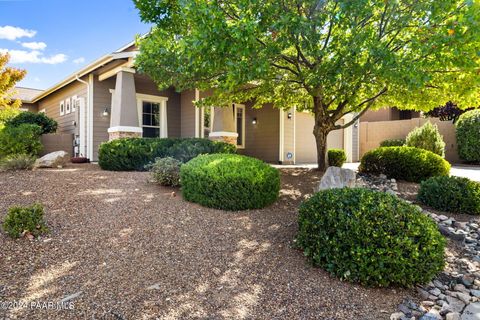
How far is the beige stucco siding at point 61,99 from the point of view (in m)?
11.6

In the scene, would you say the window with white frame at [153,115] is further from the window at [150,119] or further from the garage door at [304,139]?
the garage door at [304,139]

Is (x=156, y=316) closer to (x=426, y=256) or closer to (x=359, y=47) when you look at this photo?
(x=426, y=256)

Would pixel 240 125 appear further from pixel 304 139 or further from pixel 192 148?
pixel 192 148

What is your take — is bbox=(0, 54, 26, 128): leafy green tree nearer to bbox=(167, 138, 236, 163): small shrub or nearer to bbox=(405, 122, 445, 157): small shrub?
bbox=(167, 138, 236, 163): small shrub

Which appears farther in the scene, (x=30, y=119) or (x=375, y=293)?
(x=30, y=119)

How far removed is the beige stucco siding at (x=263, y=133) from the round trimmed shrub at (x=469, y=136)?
27.6 feet

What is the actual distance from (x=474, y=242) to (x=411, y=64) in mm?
2673

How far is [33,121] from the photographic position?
→ 1177 centimetres

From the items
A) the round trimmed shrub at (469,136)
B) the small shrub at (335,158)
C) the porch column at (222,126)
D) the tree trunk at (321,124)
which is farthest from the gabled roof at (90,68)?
the round trimmed shrub at (469,136)

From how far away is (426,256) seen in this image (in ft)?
9.78

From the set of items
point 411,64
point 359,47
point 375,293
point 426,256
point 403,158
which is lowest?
point 375,293

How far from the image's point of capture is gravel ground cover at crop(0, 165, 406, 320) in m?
2.53

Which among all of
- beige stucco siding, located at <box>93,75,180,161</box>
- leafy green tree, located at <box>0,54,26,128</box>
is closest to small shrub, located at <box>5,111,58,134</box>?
leafy green tree, located at <box>0,54,26,128</box>

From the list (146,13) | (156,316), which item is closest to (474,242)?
(156,316)
